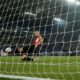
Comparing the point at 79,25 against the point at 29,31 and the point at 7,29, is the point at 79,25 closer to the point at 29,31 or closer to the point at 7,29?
the point at 29,31

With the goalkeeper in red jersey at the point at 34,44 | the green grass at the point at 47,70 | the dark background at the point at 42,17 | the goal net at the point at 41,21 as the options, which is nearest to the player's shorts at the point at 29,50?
the goalkeeper in red jersey at the point at 34,44

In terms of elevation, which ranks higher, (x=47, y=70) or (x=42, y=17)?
(x=42, y=17)

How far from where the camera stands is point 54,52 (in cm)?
1188

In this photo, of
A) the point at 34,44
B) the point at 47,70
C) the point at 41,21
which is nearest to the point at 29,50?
the point at 34,44

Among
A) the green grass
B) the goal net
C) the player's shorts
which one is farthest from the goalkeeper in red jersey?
the green grass

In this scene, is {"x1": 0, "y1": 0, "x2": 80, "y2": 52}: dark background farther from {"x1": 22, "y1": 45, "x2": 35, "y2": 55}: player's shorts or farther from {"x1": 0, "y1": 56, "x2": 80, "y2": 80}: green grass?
{"x1": 0, "y1": 56, "x2": 80, "y2": 80}: green grass

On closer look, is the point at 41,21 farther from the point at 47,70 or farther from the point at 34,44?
the point at 47,70

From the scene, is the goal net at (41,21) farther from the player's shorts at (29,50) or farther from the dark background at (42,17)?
the player's shorts at (29,50)

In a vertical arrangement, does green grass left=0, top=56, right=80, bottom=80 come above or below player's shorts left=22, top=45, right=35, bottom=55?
above

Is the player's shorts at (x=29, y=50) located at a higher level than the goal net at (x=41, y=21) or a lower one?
lower

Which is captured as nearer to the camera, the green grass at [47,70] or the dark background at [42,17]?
the green grass at [47,70]

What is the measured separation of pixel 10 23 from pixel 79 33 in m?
2.34

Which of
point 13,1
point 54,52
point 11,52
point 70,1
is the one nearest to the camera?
point 70,1

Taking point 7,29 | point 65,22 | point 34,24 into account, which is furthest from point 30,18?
point 7,29
